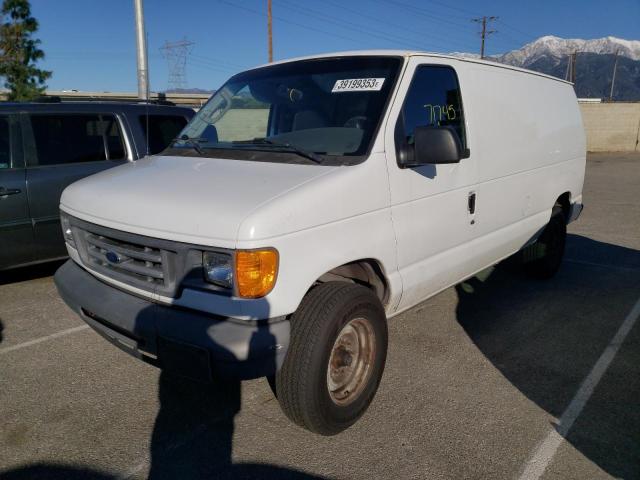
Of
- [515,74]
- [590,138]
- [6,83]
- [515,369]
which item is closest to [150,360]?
[515,369]

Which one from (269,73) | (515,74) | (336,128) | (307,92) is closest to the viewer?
(336,128)

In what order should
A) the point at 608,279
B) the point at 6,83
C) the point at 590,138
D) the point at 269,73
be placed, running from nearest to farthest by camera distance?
the point at 269,73, the point at 608,279, the point at 6,83, the point at 590,138

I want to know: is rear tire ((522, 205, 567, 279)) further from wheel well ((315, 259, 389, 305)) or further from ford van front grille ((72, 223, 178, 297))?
ford van front grille ((72, 223, 178, 297))

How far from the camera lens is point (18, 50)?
743 inches

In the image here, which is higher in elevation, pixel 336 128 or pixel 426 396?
pixel 336 128

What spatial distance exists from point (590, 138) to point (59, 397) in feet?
111

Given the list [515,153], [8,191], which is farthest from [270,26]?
[515,153]

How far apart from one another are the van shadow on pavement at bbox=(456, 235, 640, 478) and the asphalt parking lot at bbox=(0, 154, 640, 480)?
15 millimetres

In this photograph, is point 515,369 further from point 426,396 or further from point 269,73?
point 269,73

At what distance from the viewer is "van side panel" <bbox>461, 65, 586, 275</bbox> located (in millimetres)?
4152

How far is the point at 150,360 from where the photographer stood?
2.79 meters

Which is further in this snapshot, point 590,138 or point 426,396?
point 590,138

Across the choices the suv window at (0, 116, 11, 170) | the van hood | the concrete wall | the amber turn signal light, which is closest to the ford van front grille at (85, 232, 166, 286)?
the van hood

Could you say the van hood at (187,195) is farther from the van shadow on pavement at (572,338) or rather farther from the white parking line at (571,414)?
the van shadow on pavement at (572,338)
